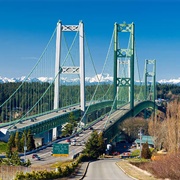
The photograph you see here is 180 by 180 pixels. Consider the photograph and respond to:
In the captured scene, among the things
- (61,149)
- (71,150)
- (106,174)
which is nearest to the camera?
(106,174)

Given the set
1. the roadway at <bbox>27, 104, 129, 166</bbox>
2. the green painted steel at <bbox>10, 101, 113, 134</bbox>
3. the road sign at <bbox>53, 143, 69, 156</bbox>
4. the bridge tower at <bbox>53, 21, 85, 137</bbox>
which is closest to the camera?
the road sign at <bbox>53, 143, 69, 156</bbox>

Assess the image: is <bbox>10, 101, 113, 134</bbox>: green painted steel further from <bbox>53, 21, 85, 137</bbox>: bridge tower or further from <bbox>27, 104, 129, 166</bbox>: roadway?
<bbox>27, 104, 129, 166</bbox>: roadway

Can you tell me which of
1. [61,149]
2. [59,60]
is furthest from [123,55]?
[61,149]

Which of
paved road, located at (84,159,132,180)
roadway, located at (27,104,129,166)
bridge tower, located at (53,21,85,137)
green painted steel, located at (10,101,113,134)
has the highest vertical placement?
bridge tower, located at (53,21,85,137)

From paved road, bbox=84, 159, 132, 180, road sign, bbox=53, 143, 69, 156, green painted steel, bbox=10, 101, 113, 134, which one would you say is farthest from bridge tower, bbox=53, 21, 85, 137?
paved road, bbox=84, 159, 132, 180

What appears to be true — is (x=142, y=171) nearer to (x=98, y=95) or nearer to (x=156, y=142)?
(x=156, y=142)

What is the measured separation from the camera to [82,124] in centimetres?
6356

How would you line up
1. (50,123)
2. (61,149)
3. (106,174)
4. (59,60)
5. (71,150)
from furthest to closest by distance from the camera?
(59,60) → (50,123) → (71,150) → (61,149) → (106,174)

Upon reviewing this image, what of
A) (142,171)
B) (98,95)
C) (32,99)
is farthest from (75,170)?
(98,95)

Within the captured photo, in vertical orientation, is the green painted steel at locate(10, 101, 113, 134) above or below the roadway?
above

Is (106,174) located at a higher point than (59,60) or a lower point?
lower

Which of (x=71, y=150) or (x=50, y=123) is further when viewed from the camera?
(x=50, y=123)

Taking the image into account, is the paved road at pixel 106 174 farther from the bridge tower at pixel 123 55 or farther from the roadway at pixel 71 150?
the bridge tower at pixel 123 55

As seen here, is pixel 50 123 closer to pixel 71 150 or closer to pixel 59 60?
pixel 59 60
